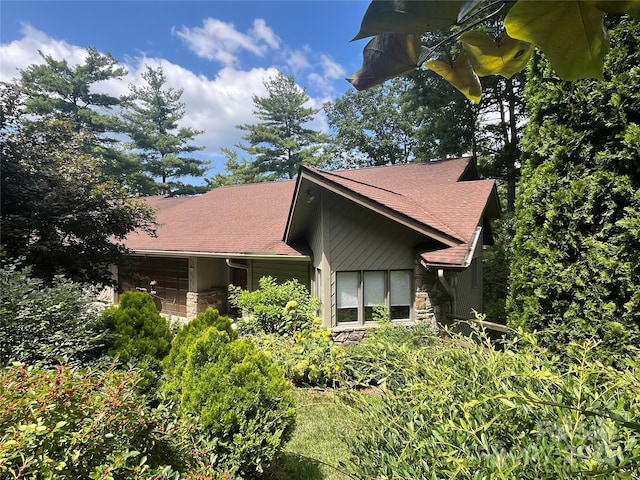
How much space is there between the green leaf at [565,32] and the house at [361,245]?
6883 millimetres

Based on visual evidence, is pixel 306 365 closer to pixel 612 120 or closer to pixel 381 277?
pixel 381 277

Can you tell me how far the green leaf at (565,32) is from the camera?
45 cm

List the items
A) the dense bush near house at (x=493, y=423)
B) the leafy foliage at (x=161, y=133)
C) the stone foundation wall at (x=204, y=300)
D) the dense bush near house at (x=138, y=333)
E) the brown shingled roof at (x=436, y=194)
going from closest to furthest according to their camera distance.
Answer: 1. the dense bush near house at (x=493, y=423)
2. the dense bush near house at (x=138, y=333)
3. the brown shingled roof at (x=436, y=194)
4. the stone foundation wall at (x=204, y=300)
5. the leafy foliage at (x=161, y=133)

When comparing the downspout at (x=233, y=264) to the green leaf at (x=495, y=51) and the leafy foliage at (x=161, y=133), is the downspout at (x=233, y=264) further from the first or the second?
the leafy foliage at (x=161, y=133)

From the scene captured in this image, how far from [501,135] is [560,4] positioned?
816 inches

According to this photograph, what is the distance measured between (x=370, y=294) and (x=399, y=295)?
672 mm

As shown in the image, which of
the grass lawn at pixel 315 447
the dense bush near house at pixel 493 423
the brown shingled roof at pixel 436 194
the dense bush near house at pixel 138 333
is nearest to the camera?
the dense bush near house at pixel 493 423

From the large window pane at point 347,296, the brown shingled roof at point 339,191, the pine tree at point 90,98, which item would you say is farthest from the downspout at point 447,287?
the pine tree at point 90,98

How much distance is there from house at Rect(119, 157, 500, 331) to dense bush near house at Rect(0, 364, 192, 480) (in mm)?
5299

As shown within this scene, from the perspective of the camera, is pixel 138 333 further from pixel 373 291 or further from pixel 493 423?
pixel 373 291

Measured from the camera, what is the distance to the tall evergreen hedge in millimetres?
4270

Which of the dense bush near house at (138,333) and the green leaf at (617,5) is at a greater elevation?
the green leaf at (617,5)

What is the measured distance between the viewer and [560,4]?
0.44 m

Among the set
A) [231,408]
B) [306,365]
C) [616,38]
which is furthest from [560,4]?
[306,365]
